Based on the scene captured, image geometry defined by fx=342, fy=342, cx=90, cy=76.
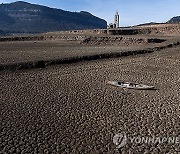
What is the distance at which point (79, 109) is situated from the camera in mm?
12539

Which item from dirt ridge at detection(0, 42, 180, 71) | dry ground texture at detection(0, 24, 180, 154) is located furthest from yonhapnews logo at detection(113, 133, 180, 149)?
dirt ridge at detection(0, 42, 180, 71)

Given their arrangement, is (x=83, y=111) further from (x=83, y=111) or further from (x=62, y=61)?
(x=62, y=61)

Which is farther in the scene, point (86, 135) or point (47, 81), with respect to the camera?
point (47, 81)

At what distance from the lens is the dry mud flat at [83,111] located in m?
9.42

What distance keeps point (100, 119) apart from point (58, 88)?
487cm

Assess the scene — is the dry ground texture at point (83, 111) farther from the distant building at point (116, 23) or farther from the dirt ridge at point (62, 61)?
the distant building at point (116, 23)

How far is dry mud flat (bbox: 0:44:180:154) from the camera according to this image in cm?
942

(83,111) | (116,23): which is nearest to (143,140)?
(83,111)

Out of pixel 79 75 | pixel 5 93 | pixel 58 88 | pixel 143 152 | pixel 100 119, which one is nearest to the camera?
pixel 143 152

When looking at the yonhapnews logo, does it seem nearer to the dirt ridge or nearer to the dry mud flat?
the dry mud flat

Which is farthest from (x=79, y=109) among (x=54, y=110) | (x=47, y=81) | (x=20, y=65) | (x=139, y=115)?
(x=20, y=65)

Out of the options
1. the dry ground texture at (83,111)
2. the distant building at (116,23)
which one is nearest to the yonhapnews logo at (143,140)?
the dry ground texture at (83,111)

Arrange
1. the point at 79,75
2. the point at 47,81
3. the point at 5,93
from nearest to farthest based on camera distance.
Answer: the point at 5,93, the point at 47,81, the point at 79,75

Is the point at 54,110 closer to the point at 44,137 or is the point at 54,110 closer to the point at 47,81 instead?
the point at 44,137
